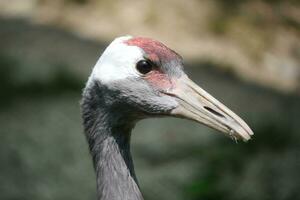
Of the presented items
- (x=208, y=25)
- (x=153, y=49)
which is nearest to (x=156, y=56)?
(x=153, y=49)

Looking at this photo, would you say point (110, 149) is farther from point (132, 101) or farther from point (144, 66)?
point (144, 66)

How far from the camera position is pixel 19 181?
7996mm

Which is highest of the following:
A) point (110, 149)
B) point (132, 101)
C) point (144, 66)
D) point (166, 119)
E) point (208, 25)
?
point (208, 25)

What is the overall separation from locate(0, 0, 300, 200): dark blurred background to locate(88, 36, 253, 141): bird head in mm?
2799

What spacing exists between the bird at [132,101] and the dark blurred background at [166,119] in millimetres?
2653

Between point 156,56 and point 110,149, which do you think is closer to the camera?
point 156,56

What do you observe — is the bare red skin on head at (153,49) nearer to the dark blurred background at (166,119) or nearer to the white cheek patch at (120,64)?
the white cheek patch at (120,64)

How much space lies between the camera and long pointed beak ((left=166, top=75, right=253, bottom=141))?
4402mm

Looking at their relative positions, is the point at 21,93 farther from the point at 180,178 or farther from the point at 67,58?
the point at 180,178

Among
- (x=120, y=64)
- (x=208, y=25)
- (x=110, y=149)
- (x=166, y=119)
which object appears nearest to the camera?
(x=120, y=64)

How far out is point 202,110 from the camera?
4484mm

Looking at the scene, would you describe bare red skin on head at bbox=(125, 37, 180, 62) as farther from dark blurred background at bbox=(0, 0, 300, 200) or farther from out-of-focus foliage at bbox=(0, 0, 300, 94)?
out-of-focus foliage at bbox=(0, 0, 300, 94)

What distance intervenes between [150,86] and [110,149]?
0.46m

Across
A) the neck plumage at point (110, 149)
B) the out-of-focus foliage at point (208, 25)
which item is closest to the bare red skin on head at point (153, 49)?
the neck plumage at point (110, 149)
